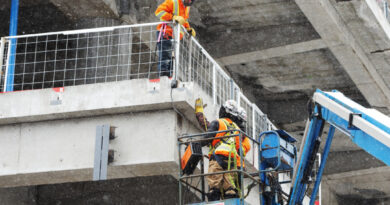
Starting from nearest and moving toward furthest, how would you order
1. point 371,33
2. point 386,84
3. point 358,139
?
1. point 358,139
2. point 371,33
3. point 386,84

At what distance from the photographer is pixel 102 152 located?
11133 millimetres

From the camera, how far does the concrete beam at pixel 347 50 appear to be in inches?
663

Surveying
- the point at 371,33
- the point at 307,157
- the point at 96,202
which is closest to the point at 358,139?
the point at 307,157

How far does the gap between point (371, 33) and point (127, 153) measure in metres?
9.61

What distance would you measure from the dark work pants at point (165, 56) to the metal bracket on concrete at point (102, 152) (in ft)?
4.64

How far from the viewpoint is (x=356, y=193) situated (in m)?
28.2

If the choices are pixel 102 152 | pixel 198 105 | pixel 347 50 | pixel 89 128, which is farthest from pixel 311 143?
pixel 347 50

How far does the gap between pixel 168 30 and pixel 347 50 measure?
7912 millimetres

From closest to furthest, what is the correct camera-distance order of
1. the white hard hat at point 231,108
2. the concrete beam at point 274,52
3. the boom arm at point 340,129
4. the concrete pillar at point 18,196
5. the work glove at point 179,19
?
the boom arm at point 340,129 → the white hard hat at point 231,108 → the work glove at point 179,19 → the concrete pillar at point 18,196 → the concrete beam at point 274,52

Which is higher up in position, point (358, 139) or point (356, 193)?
point (356, 193)

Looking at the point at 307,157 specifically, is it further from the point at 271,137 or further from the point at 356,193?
the point at 356,193

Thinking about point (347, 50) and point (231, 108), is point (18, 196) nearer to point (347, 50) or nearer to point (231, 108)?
point (231, 108)

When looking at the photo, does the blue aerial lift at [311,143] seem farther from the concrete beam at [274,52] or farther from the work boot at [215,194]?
the concrete beam at [274,52]

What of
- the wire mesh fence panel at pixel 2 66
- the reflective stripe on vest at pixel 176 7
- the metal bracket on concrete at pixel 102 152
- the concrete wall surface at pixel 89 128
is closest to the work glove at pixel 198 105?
the concrete wall surface at pixel 89 128
